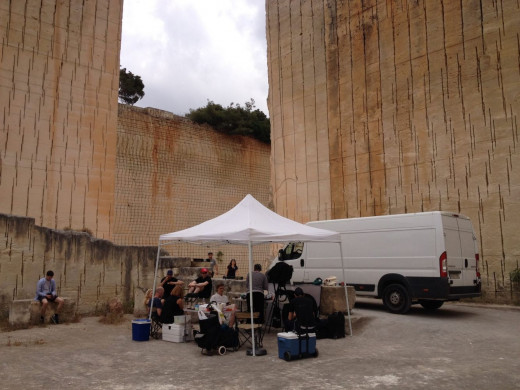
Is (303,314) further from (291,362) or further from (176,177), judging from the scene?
(176,177)

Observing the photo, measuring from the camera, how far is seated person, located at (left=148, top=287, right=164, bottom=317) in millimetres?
9386

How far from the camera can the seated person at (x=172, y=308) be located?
8938 mm

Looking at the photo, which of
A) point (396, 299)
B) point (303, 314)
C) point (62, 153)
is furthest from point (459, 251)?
point (62, 153)

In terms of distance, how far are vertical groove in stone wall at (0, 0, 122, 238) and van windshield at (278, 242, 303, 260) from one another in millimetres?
6989

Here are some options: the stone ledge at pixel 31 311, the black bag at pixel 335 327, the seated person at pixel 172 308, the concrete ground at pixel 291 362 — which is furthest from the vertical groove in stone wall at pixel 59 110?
the black bag at pixel 335 327

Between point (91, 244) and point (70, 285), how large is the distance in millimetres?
1194

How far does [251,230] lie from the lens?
816 centimetres

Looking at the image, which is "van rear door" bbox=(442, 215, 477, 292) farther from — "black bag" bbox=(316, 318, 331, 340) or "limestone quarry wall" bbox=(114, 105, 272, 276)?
"limestone quarry wall" bbox=(114, 105, 272, 276)

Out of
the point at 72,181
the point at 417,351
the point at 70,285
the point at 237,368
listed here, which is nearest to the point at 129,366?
the point at 237,368

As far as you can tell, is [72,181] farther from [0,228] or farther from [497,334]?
[497,334]

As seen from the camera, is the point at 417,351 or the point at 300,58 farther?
the point at 300,58

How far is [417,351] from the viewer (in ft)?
24.5

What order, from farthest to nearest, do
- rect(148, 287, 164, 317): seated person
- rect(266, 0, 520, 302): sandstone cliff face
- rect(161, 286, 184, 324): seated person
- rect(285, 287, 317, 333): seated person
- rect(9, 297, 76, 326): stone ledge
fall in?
rect(266, 0, 520, 302): sandstone cliff face, rect(9, 297, 76, 326): stone ledge, rect(148, 287, 164, 317): seated person, rect(161, 286, 184, 324): seated person, rect(285, 287, 317, 333): seated person

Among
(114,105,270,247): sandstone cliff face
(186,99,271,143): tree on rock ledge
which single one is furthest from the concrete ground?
(186,99,271,143): tree on rock ledge
